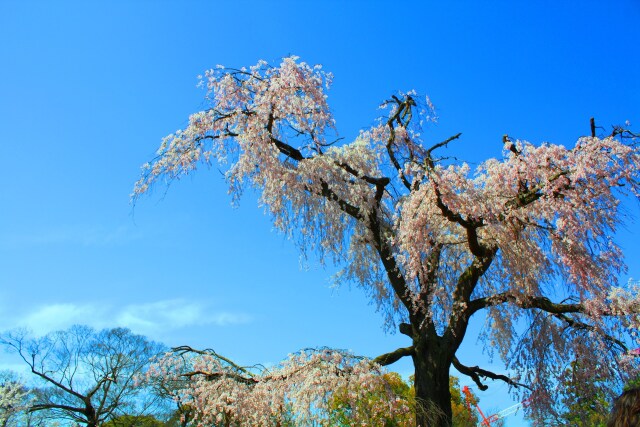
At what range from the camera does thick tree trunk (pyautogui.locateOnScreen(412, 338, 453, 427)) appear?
967 cm

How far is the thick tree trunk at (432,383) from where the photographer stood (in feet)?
31.7

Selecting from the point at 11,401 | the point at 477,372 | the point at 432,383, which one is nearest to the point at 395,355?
the point at 432,383

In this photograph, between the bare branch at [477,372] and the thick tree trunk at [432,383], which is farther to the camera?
the bare branch at [477,372]

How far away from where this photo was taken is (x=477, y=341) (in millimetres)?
12836

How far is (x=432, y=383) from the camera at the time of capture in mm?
10273

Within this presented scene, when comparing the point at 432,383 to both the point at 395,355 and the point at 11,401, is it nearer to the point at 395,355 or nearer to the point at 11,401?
the point at 395,355

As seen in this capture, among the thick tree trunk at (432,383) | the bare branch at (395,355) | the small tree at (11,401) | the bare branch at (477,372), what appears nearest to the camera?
the thick tree trunk at (432,383)

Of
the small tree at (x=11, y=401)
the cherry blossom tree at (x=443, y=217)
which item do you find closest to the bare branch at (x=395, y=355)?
the cherry blossom tree at (x=443, y=217)

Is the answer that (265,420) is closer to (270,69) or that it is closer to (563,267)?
(563,267)

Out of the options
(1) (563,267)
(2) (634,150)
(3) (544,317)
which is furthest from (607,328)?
(2) (634,150)

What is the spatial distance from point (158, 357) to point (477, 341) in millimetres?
7483

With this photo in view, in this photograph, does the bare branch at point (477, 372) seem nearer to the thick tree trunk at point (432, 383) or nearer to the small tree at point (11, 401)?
the thick tree trunk at point (432, 383)

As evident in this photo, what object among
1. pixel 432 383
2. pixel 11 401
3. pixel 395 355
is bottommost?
pixel 432 383

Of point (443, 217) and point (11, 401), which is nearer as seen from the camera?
point (443, 217)
